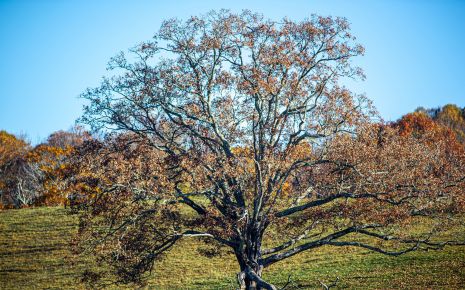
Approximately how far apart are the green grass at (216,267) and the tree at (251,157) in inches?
162

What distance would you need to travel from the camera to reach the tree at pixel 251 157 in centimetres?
1748

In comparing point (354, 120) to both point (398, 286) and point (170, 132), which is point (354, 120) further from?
point (398, 286)

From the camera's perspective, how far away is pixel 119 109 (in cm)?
2023

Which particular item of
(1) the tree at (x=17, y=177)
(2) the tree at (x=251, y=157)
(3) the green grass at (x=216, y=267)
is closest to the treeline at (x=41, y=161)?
(1) the tree at (x=17, y=177)

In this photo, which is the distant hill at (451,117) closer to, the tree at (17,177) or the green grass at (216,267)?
the green grass at (216,267)

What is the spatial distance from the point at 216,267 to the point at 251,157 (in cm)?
1921

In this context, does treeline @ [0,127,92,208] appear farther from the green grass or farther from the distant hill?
the distant hill

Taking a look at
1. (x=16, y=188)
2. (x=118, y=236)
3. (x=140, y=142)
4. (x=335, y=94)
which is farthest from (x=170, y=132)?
(x=16, y=188)

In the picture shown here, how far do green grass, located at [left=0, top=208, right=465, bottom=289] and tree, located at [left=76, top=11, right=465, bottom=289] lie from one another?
4115 millimetres

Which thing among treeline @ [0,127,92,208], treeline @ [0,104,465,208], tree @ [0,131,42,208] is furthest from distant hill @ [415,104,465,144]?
tree @ [0,131,42,208]

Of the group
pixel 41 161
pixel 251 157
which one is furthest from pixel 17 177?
pixel 251 157

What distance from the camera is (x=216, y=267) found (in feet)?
114

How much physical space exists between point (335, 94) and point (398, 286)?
11.4 m

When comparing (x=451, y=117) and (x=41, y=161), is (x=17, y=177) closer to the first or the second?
(x=41, y=161)
